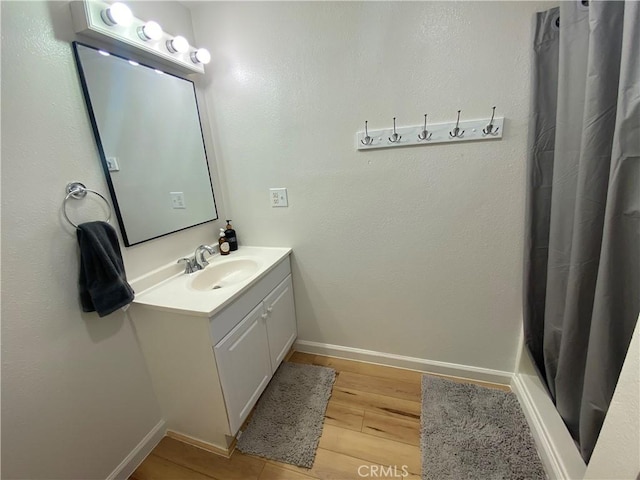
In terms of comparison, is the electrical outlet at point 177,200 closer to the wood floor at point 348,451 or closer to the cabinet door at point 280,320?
the cabinet door at point 280,320

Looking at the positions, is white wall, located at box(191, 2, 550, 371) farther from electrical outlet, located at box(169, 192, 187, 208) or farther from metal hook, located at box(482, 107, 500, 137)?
electrical outlet, located at box(169, 192, 187, 208)

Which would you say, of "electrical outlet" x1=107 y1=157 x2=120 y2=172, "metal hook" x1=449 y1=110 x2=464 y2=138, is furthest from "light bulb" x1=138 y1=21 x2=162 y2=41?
"metal hook" x1=449 y1=110 x2=464 y2=138

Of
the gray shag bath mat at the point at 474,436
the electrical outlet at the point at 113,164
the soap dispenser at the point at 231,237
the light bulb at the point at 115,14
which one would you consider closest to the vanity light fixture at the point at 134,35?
the light bulb at the point at 115,14

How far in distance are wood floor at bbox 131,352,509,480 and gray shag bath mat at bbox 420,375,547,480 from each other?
0.07 meters

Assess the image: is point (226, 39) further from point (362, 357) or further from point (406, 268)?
point (362, 357)

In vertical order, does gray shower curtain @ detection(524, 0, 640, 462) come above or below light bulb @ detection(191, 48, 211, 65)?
below

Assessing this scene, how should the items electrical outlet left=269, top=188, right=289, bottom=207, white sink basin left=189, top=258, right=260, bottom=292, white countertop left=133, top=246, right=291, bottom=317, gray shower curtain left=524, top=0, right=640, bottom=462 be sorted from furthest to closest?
electrical outlet left=269, top=188, right=289, bottom=207 < white sink basin left=189, top=258, right=260, bottom=292 < white countertop left=133, top=246, right=291, bottom=317 < gray shower curtain left=524, top=0, right=640, bottom=462

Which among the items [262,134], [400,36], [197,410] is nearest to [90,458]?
[197,410]

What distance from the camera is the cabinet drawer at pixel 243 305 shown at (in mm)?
1113

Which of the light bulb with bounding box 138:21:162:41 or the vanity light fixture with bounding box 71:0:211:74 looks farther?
the light bulb with bounding box 138:21:162:41

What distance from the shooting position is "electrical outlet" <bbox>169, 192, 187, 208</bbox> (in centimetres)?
146

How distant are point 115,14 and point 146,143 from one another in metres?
0.49

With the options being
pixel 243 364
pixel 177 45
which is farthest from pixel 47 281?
pixel 177 45

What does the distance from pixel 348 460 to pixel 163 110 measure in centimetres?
197
